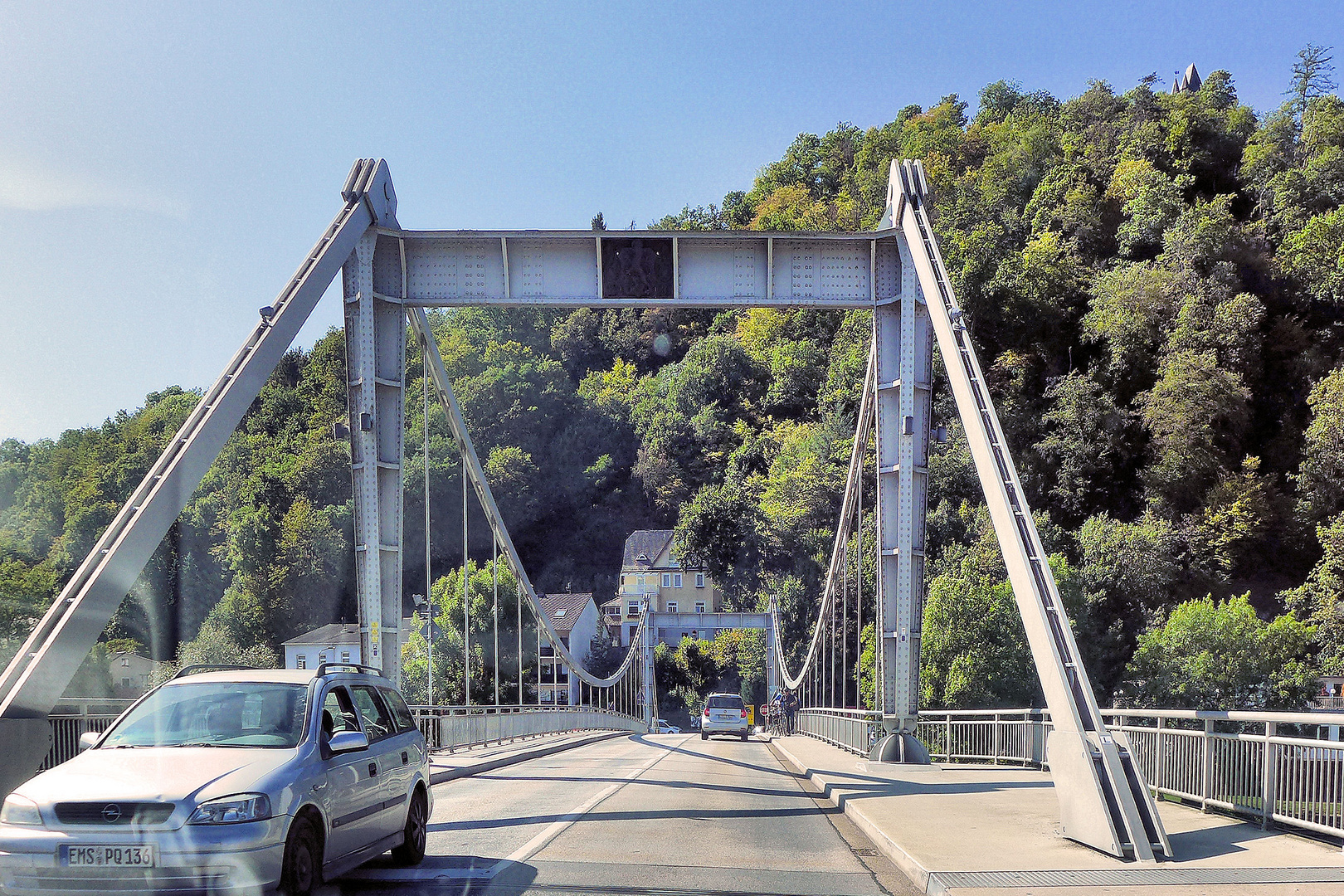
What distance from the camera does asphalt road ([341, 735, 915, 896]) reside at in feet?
26.5

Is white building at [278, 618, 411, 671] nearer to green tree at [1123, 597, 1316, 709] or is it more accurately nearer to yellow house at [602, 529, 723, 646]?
yellow house at [602, 529, 723, 646]

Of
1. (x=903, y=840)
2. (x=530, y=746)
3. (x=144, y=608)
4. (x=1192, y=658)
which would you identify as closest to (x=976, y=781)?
(x=903, y=840)

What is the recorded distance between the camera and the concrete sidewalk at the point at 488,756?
18141 millimetres

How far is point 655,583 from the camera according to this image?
105 m

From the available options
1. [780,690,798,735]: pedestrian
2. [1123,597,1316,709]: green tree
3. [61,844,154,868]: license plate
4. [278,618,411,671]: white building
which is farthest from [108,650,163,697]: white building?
[61,844,154,868]: license plate

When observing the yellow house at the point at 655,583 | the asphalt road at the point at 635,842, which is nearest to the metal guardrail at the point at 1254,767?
the asphalt road at the point at 635,842

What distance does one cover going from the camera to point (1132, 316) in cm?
5309

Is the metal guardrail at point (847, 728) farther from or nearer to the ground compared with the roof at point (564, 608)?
farther from the ground

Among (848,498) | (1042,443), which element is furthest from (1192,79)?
(848,498)

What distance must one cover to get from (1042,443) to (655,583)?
55.8 metres

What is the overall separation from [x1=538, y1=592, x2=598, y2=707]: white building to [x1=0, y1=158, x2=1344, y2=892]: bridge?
5692cm

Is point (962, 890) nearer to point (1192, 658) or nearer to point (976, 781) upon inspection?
point (976, 781)

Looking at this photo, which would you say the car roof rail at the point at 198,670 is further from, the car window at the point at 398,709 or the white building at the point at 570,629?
the white building at the point at 570,629

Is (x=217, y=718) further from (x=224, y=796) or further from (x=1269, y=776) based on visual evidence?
(x=1269, y=776)
